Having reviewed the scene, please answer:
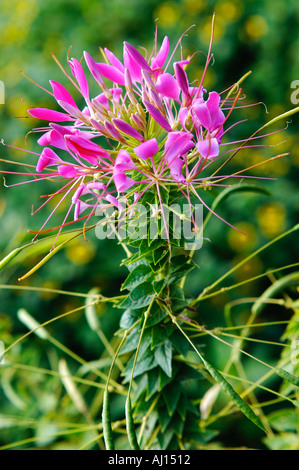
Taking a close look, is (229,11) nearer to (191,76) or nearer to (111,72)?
(191,76)

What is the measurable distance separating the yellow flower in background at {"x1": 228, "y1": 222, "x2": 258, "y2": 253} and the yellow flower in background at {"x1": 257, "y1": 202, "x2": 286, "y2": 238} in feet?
0.14

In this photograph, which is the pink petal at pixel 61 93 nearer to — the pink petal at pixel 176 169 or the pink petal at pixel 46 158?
the pink petal at pixel 46 158

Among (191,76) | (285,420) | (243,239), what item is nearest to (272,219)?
(243,239)

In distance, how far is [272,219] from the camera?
1537 millimetres

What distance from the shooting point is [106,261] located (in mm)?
1523

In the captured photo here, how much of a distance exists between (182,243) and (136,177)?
0.12 m

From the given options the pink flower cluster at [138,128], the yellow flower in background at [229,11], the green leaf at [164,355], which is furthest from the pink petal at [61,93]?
the yellow flower in background at [229,11]

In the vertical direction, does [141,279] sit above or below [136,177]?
below

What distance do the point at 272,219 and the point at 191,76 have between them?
760 mm

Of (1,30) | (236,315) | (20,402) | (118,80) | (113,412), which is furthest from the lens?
(1,30)

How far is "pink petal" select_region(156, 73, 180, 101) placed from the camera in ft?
1.59

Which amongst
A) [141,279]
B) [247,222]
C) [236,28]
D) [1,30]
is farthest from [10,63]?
[141,279]

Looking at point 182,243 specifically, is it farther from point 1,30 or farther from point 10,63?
point 1,30

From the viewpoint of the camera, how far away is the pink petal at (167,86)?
48 centimetres
